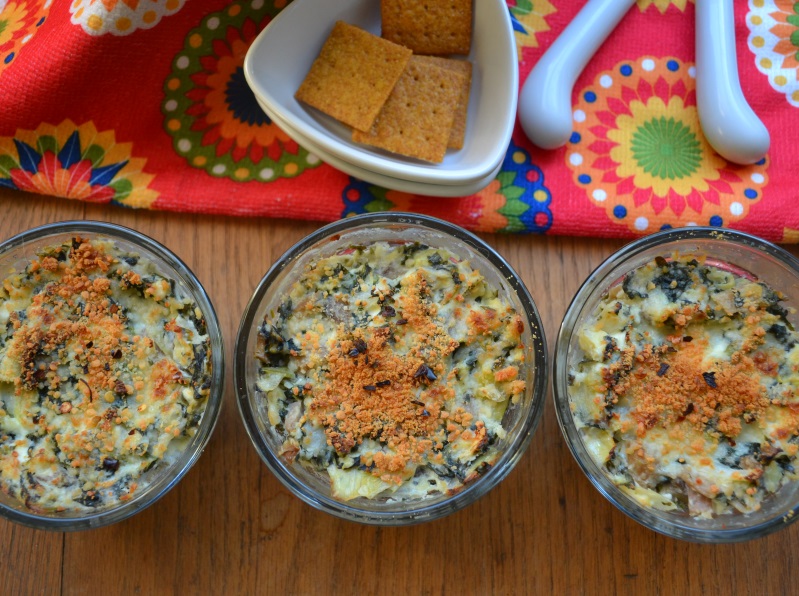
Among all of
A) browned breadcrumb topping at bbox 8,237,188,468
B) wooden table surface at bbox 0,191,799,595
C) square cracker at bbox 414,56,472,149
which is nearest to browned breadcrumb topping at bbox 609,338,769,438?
wooden table surface at bbox 0,191,799,595

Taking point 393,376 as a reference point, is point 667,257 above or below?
above

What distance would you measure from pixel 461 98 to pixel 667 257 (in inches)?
28.4

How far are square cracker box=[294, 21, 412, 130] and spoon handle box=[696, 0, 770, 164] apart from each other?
0.84 m

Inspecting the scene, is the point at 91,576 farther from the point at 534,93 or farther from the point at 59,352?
the point at 534,93

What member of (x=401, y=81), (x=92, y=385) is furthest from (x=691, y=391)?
(x=92, y=385)

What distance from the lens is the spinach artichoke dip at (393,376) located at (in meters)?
1.71

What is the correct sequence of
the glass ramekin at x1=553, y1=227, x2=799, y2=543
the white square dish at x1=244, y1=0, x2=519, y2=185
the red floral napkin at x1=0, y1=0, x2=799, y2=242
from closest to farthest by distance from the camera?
1. the glass ramekin at x1=553, y1=227, x2=799, y2=543
2. the white square dish at x1=244, y1=0, x2=519, y2=185
3. the red floral napkin at x1=0, y1=0, x2=799, y2=242

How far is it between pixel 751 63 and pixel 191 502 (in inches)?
79.1

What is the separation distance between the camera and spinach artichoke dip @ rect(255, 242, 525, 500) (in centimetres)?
171

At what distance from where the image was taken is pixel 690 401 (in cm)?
170

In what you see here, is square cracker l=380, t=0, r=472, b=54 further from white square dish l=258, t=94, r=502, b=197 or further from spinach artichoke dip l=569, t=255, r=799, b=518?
spinach artichoke dip l=569, t=255, r=799, b=518

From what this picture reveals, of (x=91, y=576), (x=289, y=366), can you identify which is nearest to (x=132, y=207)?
(x=289, y=366)

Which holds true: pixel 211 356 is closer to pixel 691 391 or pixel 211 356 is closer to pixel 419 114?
pixel 419 114

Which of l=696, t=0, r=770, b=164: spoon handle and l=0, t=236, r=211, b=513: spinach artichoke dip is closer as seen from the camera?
l=0, t=236, r=211, b=513: spinach artichoke dip
